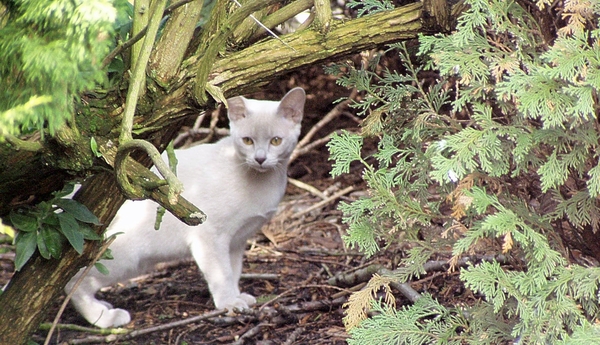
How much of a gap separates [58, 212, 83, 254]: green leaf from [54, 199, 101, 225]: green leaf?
2cm

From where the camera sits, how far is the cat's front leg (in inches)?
144

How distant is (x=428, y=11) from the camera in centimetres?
214

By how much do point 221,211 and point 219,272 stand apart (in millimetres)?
340

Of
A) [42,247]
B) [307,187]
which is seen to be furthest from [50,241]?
[307,187]

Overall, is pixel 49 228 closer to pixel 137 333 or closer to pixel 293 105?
pixel 137 333

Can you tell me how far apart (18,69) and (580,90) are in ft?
4.51

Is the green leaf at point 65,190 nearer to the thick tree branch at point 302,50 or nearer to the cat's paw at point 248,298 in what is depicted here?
the thick tree branch at point 302,50

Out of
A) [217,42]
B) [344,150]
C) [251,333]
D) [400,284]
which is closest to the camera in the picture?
[217,42]

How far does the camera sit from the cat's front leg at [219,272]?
3666 mm

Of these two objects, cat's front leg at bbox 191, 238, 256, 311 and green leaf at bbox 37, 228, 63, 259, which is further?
cat's front leg at bbox 191, 238, 256, 311

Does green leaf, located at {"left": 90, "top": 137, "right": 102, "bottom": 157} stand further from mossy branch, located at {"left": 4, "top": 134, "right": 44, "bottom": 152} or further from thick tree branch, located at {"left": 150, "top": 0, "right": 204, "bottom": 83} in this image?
thick tree branch, located at {"left": 150, "top": 0, "right": 204, "bottom": 83}

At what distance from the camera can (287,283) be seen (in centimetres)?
394

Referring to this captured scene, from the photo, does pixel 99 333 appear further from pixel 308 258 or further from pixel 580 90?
pixel 580 90

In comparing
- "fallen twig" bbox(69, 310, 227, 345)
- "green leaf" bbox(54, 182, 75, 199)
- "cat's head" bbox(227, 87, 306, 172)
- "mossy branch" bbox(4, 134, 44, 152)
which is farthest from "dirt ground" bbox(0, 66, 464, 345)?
"mossy branch" bbox(4, 134, 44, 152)
